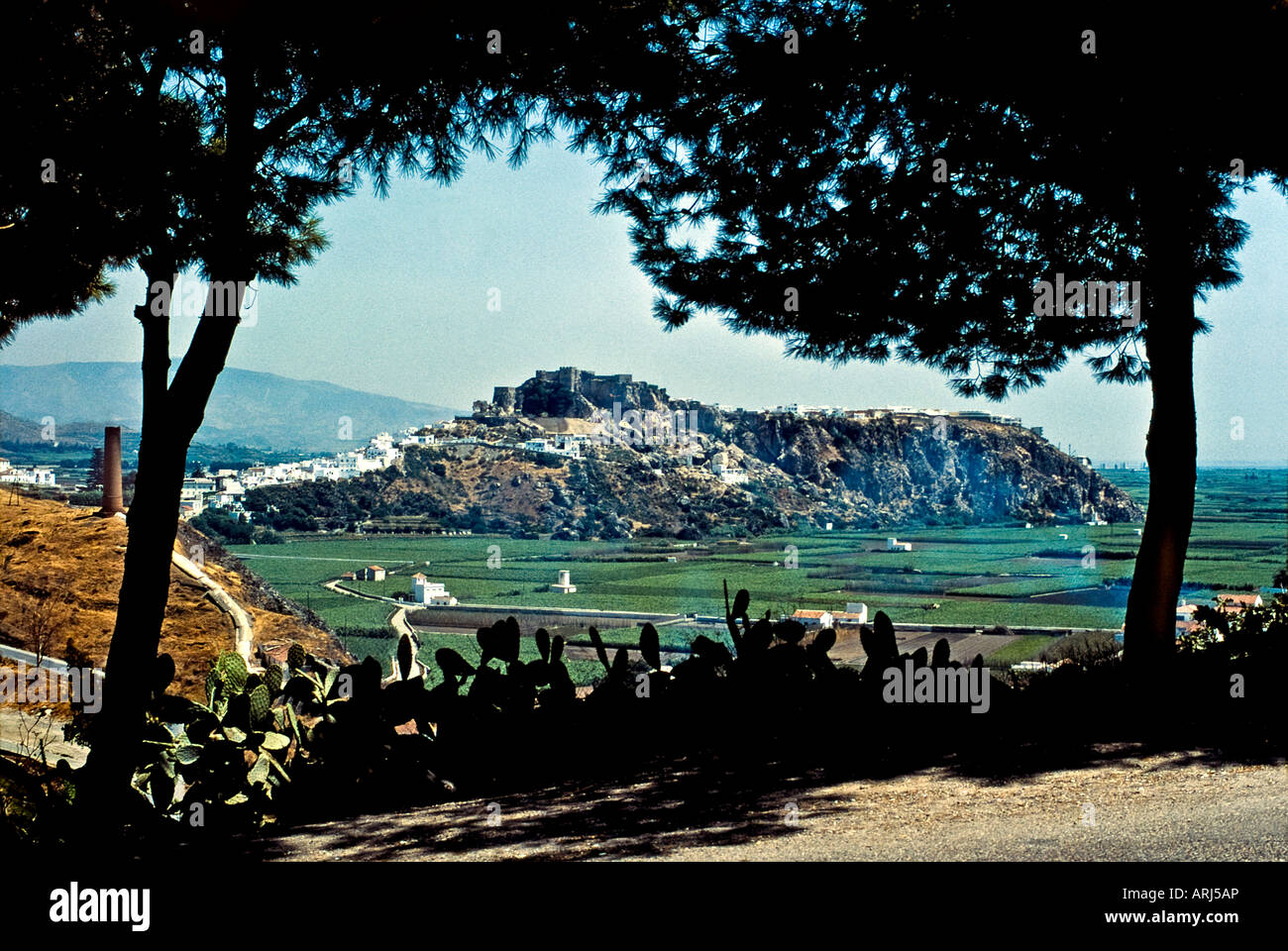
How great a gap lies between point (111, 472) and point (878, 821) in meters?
6.46

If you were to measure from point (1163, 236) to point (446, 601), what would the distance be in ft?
18.3

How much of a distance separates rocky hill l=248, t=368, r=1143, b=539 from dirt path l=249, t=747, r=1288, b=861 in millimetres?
5136

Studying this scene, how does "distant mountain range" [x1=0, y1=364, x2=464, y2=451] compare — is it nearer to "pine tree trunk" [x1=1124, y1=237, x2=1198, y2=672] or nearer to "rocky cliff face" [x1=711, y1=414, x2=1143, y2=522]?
"rocky cliff face" [x1=711, y1=414, x2=1143, y2=522]

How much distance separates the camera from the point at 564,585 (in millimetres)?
8805

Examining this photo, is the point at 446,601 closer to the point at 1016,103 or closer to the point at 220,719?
the point at 220,719

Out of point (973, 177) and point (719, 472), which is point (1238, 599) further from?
point (973, 177)

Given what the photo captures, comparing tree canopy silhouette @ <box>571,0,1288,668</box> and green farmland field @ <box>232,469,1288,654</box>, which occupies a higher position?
tree canopy silhouette @ <box>571,0,1288,668</box>

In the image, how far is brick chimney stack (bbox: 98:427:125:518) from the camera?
283 inches

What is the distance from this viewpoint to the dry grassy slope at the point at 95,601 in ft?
23.7

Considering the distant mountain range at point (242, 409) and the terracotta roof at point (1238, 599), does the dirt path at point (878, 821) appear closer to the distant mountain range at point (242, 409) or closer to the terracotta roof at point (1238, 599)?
the distant mountain range at point (242, 409)

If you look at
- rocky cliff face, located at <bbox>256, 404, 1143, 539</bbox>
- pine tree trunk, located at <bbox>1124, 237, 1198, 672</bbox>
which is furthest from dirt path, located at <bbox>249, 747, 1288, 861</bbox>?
rocky cliff face, located at <bbox>256, 404, 1143, 539</bbox>

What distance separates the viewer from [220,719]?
14.9 ft
